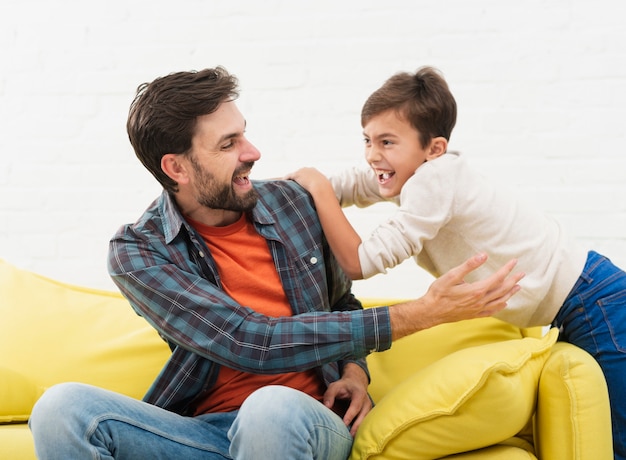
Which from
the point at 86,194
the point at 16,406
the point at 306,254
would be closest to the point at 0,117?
the point at 86,194

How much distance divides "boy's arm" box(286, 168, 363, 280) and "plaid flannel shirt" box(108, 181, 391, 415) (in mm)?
42

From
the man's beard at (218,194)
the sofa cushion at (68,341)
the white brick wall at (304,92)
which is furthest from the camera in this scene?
the white brick wall at (304,92)

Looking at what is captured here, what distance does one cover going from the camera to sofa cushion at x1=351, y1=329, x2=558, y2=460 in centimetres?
158

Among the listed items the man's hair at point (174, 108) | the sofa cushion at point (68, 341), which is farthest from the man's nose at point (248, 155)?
the sofa cushion at point (68, 341)

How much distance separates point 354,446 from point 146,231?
706mm

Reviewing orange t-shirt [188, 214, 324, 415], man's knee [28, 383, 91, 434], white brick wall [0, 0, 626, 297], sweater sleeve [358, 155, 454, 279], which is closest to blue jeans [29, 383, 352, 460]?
man's knee [28, 383, 91, 434]

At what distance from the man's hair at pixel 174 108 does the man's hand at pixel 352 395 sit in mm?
671

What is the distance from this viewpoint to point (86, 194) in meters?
3.02

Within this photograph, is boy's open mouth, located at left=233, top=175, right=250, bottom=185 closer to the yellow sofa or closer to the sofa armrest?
the yellow sofa

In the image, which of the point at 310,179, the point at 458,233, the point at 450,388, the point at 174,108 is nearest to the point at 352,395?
the point at 450,388

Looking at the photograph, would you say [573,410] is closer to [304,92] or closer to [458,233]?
[458,233]

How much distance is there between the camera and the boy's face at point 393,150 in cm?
196

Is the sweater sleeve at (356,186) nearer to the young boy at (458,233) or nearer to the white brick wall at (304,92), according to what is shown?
the young boy at (458,233)

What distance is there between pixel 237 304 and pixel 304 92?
4.10 feet
